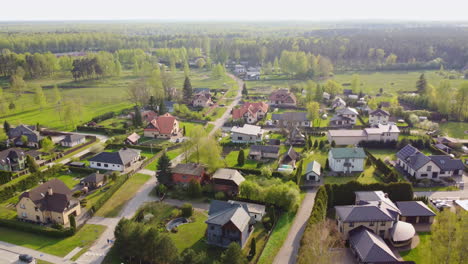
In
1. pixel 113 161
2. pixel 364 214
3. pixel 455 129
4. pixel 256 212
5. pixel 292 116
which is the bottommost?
pixel 256 212

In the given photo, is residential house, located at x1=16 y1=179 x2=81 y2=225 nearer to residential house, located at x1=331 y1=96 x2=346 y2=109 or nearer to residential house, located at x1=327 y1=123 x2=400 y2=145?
residential house, located at x1=327 y1=123 x2=400 y2=145

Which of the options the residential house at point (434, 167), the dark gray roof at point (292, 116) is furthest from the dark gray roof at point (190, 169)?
the residential house at point (434, 167)

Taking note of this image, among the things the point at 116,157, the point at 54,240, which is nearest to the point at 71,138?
the point at 116,157

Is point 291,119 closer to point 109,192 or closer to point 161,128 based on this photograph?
point 161,128

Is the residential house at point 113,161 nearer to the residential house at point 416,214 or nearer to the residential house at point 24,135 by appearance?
the residential house at point 24,135

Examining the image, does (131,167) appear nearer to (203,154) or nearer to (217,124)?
(203,154)
